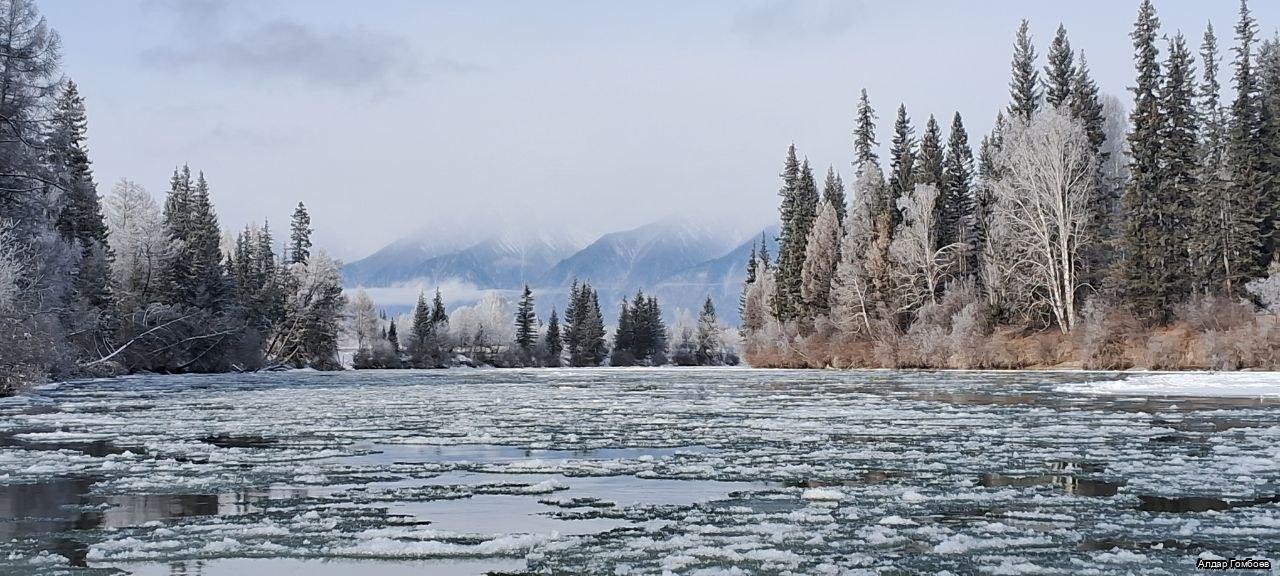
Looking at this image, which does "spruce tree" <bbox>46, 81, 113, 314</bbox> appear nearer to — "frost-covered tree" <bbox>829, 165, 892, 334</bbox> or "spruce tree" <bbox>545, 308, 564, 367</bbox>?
"frost-covered tree" <bbox>829, 165, 892, 334</bbox>

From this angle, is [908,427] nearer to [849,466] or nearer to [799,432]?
[799,432]

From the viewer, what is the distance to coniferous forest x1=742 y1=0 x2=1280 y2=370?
46.4 metres

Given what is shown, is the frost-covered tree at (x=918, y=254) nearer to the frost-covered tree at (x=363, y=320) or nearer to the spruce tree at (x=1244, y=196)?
the spruce tree at (x=1244, y=196)

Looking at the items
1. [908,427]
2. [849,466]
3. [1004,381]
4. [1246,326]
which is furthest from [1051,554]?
[1246,326]

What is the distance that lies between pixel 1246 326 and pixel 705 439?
34.5 metres

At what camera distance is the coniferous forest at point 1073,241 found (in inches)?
1826

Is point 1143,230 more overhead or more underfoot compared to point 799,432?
more overhead

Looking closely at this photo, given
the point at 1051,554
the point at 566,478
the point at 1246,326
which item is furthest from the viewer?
the point at 1246,326

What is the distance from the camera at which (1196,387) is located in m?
29.4

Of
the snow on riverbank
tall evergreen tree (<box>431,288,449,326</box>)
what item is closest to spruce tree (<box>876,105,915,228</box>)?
the snow on riverbank

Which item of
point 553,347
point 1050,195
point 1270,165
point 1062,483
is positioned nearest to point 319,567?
point 1062,483

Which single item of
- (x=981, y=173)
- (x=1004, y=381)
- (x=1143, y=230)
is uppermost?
(x=981, y=173)

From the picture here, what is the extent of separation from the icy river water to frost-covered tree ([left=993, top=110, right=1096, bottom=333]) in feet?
103

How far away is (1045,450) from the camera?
44.6ft
